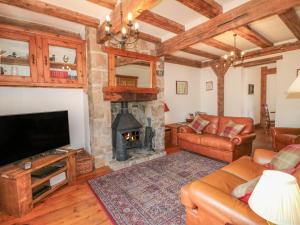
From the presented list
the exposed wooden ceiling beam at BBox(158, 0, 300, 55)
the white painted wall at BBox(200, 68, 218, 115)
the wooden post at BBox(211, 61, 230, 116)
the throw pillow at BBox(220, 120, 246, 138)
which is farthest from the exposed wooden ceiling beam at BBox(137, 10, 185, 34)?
the white painted wall at BBox(200, 68, 218, 115)

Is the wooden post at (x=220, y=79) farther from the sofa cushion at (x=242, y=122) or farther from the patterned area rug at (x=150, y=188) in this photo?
the patterned area rug at (x=150, y=188)

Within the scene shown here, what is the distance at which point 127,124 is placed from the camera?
3701mm

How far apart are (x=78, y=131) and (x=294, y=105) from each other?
16.9 feet

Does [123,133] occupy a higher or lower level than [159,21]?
lower

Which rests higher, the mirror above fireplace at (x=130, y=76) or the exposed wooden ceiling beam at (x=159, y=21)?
the exposed wooden ceiling beam at (x=159, y=21)

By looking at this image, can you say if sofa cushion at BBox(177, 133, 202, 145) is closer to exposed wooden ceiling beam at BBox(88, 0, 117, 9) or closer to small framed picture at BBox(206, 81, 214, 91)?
small framed picture at BBox(206, 81, 214, 91)

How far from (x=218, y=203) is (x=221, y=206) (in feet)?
0.10

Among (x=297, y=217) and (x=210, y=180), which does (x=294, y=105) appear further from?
(x=297, y=217)

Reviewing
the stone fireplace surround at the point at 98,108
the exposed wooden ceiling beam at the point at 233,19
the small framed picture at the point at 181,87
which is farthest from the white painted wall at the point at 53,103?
the small framed picture at the point at 181,87

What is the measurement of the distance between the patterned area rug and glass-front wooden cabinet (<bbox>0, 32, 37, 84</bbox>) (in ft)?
6.36

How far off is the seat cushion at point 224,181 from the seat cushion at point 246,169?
111 mm

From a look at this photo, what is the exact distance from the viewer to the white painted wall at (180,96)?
5391 mm

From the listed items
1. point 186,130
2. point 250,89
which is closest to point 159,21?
point 186,130

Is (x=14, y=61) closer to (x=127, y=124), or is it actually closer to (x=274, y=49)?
(x=127, y=124)
